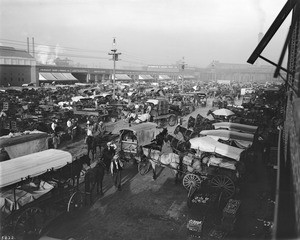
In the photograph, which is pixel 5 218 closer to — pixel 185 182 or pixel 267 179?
pixel 185 182

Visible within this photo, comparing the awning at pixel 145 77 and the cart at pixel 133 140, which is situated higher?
the awning at pixel 145 77

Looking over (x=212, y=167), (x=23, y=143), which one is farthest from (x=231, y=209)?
(x=23, y=143)

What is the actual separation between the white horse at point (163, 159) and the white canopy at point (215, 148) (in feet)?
3.20

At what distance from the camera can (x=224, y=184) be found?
1037cm

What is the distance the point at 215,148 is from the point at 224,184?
1.84 metres

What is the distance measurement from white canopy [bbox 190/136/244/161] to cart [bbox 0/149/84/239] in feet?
17.1

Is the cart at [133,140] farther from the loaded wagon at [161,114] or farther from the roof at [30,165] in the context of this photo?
the loaded wagon at [161,114]

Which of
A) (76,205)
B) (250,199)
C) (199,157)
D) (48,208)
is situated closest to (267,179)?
(250,199)

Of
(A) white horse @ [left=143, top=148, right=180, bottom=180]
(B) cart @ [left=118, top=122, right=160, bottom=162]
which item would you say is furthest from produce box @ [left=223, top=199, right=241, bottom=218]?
(B) cart @ [left=118, top=122, right=160, bottom=162]

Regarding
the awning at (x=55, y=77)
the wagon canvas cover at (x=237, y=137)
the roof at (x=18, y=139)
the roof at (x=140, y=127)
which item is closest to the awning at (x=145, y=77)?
the awning at (x=55, y=77)

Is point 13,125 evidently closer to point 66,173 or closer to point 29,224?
point 66,173

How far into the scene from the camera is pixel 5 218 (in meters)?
7.41

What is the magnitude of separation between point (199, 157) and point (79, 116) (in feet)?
53.6

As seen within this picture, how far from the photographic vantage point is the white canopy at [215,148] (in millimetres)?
11625
